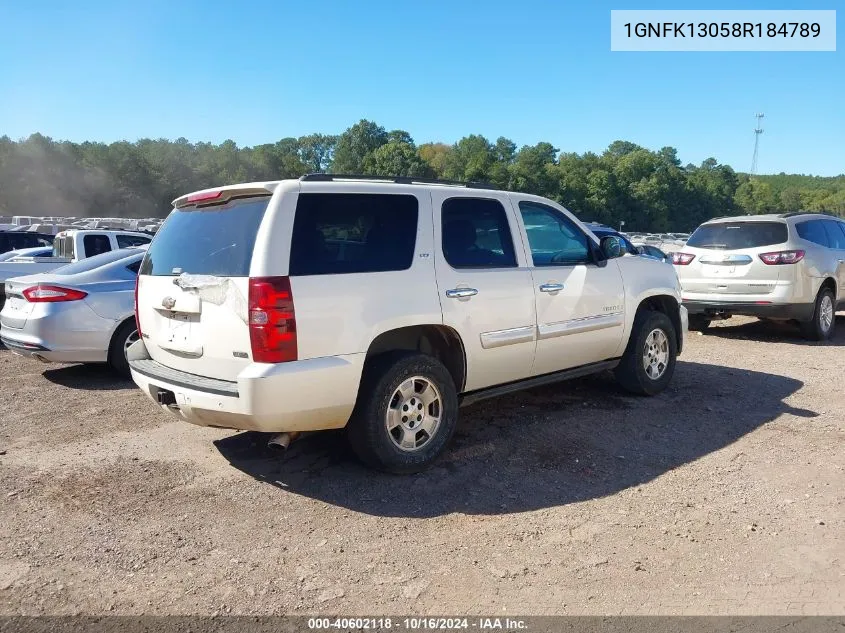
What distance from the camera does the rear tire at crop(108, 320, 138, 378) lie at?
7125 mm

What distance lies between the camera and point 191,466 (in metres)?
4.62

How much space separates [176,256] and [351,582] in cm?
250

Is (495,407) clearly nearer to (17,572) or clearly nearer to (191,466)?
(191,466)

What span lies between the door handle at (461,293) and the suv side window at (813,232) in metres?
7.03

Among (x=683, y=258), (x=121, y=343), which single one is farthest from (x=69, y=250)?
(x=683, y=258)

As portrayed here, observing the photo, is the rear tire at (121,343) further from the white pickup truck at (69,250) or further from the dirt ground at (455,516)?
the white pickup truck at (69,250)

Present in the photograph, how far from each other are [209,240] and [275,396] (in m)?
1.17

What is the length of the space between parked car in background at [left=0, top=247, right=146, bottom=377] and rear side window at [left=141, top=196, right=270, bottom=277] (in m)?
2.56

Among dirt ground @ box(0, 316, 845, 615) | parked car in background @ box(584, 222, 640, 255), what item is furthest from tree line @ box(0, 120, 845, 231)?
dirt ground @ box(0, 316, 845, 615)

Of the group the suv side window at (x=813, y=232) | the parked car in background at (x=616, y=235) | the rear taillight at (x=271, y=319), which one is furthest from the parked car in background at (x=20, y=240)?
the suv side window at (x=813, y=232)

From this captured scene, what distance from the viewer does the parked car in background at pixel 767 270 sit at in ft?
30.1

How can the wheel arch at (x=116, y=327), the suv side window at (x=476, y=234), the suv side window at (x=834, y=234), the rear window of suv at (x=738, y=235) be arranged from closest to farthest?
the suv side window at (x=476, y=234)
the wheel arch at (x=116, y=327)
the rear window of suv at (x=738, y=235)
the suv side window at (x=834, y=234)

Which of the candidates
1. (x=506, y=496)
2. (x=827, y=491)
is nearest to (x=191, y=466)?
(x=506, y=496)

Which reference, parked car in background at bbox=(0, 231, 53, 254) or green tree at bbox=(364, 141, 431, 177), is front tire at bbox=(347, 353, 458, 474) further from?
green tree at bbox=(364, 141, 431, 177)
